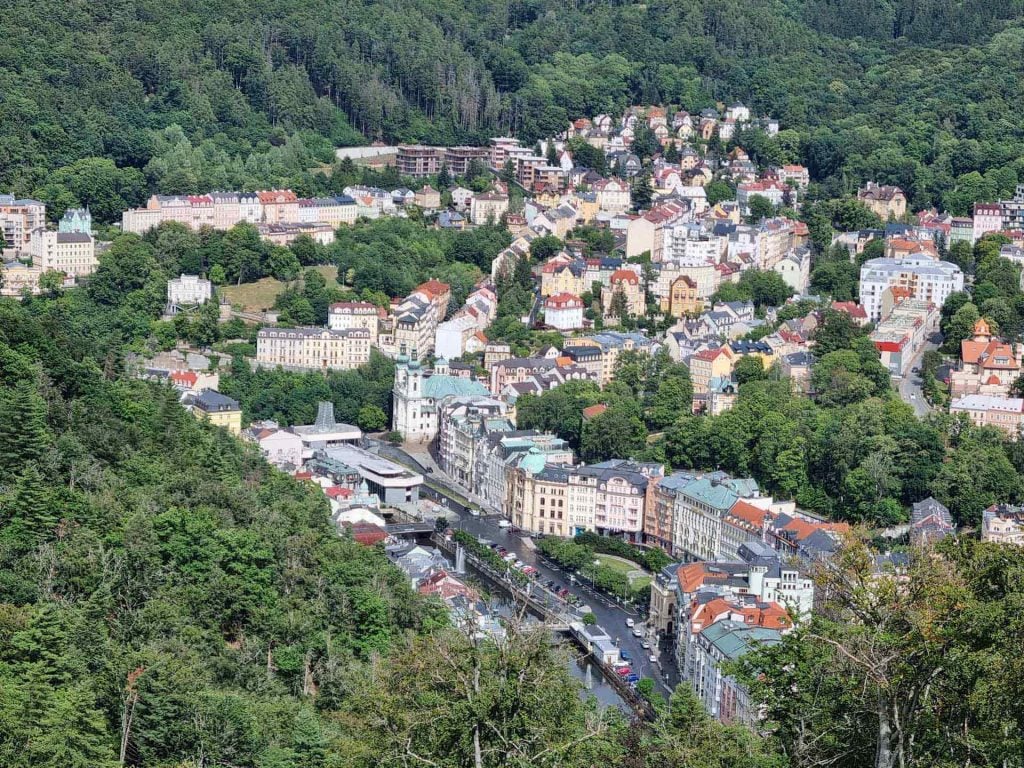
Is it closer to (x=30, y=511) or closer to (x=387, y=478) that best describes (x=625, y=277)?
(x=387, y=478)

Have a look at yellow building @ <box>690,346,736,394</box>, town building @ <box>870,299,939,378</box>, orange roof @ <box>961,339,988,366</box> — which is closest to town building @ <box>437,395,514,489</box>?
yellow building @ <box>690,346,736,394</box>

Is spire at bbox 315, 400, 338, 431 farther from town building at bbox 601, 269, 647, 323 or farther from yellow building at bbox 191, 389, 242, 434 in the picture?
town building at bbox 601, 269, 647, 323

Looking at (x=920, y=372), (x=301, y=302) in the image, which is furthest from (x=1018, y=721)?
(x=301, y=302)

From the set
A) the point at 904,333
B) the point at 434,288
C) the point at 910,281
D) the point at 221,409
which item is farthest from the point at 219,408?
the point at 910,281

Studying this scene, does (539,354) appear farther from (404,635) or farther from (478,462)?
(404,635)

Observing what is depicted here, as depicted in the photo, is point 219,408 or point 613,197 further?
point 613,197

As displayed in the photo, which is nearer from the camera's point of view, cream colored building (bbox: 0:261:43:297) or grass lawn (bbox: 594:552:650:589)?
grass lawn (bbox: 594:552:650:589)
